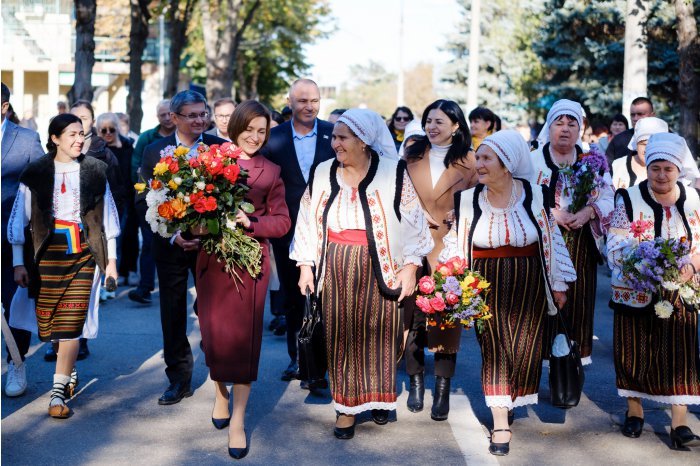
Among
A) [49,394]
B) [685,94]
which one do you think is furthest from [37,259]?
[685,94]

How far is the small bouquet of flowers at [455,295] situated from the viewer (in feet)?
21.1

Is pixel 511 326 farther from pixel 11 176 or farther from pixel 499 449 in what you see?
pixel 11 176

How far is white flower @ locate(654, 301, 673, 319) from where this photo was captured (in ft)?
21.5

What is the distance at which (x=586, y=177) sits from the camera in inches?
304

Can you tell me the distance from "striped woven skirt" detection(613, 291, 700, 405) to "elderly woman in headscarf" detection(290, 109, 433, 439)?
1.44m

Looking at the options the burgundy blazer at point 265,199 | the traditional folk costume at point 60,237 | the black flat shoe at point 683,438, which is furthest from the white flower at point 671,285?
the traditional folk costume at point 60,237

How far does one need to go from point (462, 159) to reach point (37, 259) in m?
3.13

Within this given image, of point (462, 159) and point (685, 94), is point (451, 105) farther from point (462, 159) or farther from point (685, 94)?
point (685, 94)

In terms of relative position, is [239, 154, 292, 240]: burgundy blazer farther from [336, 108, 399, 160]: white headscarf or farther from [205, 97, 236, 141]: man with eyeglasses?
[205, 97, 236, 141]: man with eyeglasses

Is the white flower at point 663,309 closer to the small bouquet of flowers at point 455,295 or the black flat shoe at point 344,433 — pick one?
the small bouquet of flowers at point 455,295

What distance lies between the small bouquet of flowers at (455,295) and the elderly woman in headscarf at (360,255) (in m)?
0.29

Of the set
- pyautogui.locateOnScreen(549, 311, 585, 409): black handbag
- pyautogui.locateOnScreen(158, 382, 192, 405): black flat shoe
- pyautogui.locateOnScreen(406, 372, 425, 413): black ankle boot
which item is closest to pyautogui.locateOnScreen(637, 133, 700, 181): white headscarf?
pyautogui.locateOnScreen(549, 311, 585, 409): black handbag

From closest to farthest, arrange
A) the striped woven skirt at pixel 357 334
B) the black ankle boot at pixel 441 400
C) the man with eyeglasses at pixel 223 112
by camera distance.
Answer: the striped woven skirt at pixel 357 334 < the black ankle boot at pixel 441 400 < the man with eyeglasses at pixel 223 112

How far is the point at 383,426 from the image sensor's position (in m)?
7.16
